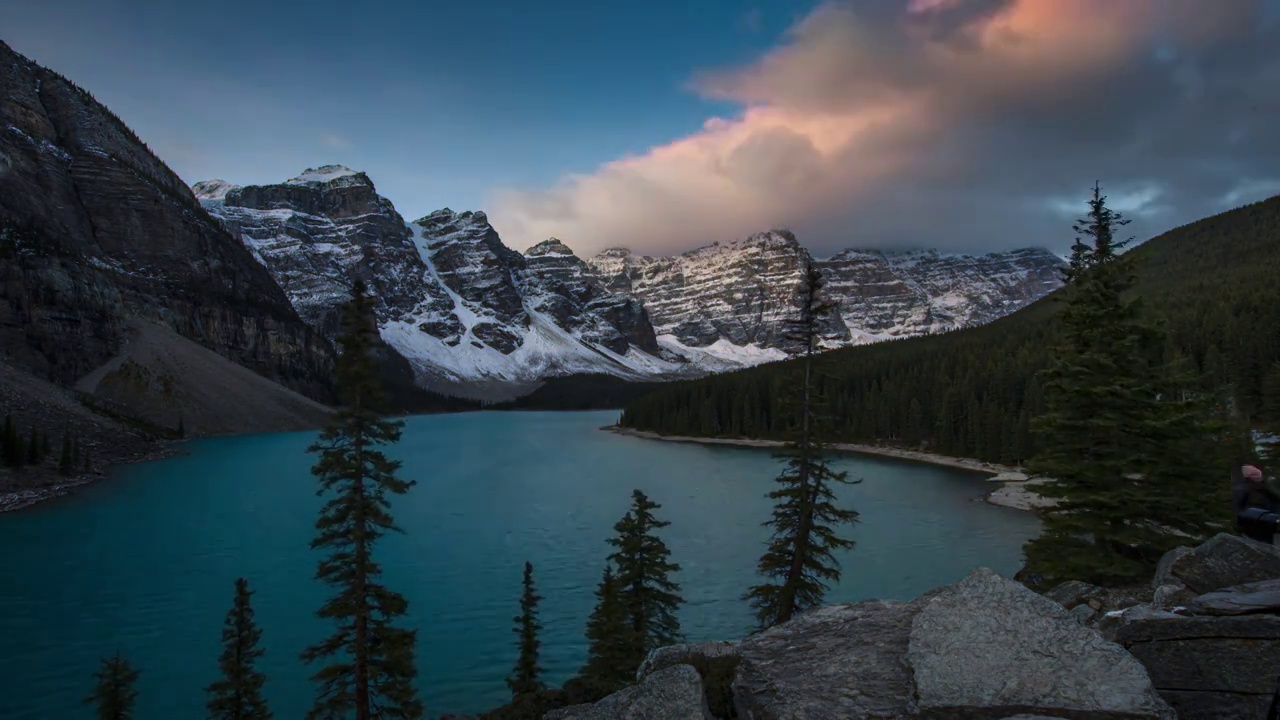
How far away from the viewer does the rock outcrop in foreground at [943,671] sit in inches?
215

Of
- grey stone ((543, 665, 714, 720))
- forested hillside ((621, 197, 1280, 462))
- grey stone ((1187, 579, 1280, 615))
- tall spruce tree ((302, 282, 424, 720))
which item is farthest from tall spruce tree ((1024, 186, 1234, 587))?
forested hillside ((621, 197, 1280, 462))

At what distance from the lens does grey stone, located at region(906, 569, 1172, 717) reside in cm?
536

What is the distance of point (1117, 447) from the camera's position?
17266 mm

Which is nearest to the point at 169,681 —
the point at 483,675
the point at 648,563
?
the point at 483,675

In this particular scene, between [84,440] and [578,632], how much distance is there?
9136 centimetres

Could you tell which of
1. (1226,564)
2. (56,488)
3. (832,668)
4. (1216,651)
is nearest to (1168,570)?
(1226,564)

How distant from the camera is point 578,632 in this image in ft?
96.8

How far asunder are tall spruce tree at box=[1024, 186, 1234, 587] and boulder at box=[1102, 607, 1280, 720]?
11396 millimetres

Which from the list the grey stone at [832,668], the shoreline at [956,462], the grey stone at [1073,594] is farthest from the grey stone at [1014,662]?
the shoreline at [956,462]

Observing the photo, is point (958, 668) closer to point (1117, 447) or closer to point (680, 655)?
point (680, 655)

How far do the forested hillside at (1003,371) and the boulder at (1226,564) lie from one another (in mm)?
42388

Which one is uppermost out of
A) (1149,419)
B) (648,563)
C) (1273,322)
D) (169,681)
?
(1273,322)

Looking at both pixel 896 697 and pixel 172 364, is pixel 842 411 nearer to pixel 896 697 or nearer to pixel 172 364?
pixel 896 697

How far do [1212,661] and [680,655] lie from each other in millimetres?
5856
